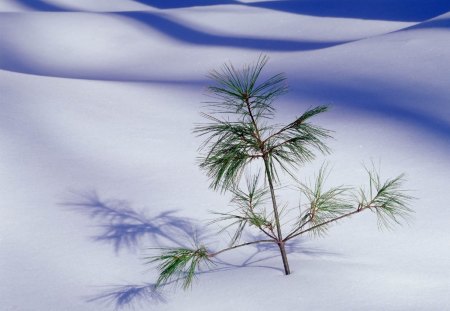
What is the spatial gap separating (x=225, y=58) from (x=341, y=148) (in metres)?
3.61

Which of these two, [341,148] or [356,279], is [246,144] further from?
[341,148]

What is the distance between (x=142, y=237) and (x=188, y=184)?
0.63 meters

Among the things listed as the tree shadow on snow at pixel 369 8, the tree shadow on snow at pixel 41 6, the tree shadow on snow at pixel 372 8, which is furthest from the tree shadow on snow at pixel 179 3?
the tree shadow on snow at pixel 41 6

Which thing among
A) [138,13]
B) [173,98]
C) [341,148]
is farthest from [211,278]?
[138,13]

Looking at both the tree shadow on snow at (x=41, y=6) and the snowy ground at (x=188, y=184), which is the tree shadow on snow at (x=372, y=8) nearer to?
the snowy ground at (x=188, y=184)

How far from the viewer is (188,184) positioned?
3549 mm

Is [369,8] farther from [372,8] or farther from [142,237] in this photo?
[142,237]

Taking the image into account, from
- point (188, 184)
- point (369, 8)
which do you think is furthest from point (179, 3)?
point (188, 184)

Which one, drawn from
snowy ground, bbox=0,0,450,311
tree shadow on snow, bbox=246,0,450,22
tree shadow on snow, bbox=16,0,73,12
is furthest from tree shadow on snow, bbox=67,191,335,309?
tree shadow on snow, bbox=16,0,73,12

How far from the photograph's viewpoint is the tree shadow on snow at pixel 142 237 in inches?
97.4

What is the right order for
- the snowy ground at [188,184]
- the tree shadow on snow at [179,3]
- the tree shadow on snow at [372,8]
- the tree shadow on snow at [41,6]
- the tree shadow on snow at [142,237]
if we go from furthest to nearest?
1. the tree shadow on snow at [179,3]
2. the tree shadow on snow at [41,6]
3. the tree shadow on snow at [372,8]
4. the tree shadow on snow at [142,237]
5. the snowy ground at [188,184]

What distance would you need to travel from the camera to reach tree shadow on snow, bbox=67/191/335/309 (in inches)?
97.4

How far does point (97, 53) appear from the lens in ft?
27.4

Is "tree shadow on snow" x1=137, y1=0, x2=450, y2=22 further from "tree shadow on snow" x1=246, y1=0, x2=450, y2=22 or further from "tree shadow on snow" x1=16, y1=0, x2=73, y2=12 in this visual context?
"tree shadow on snow" x1=16, y1=0, x2=73, y2=12
